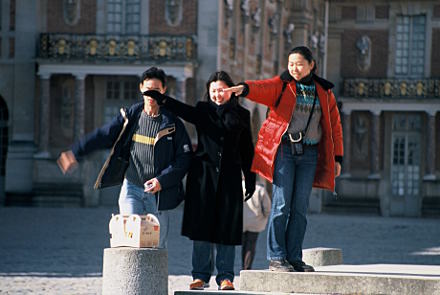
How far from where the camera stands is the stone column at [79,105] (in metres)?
33.0

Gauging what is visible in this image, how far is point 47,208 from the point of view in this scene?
31.6 meters

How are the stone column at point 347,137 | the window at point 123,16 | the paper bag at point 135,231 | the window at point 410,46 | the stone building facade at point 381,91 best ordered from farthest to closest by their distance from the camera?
1. the window at point 410,46
2. the stone column at point 347,137
3. the stone building facade at point 381,91
4. the window at point 123,16
5. the paper bag at point 135,231

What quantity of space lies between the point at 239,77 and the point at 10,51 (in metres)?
6.59

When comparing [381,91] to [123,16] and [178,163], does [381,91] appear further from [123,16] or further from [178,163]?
[178,163]

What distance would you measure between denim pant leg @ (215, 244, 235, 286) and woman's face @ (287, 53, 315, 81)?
140 cm

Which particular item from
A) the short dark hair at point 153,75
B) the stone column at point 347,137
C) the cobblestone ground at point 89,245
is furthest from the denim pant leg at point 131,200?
the stone column at point 347,137

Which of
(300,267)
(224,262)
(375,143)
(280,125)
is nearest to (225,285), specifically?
(224,262)

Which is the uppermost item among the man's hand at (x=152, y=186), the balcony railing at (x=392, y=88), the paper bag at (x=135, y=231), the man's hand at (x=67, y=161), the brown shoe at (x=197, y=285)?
the balcony railing at (x=392, y=88)

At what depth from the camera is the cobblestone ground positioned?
1562cm

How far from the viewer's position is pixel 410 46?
45344 millimetres

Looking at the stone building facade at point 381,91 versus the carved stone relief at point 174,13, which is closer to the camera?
the carved stone relief at point 174,13

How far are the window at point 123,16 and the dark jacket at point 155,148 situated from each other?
2372 cm

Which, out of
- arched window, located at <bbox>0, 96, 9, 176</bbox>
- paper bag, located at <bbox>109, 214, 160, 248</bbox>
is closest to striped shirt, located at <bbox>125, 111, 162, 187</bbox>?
paper bag, located at <bbox>109, 214, 160, 248</bbox>

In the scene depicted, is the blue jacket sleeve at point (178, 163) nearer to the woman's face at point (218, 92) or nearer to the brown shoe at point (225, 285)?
the woman's face at point (218, 92)
